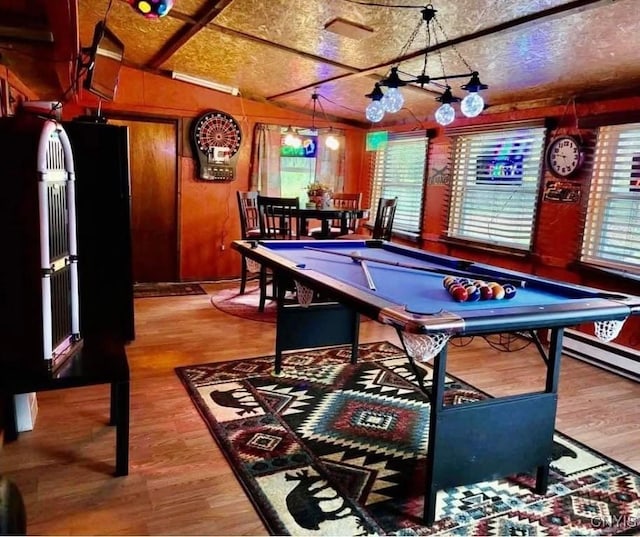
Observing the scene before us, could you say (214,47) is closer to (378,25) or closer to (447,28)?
(378,25)

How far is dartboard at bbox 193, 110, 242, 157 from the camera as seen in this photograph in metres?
6.00

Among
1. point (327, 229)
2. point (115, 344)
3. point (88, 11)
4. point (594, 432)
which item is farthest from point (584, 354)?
point (88, 11)

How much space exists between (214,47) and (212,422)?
11.3 ft

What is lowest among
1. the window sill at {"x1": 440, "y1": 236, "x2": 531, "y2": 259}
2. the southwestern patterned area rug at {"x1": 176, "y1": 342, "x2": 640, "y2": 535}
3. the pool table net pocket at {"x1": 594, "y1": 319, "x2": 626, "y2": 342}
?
the southwestern patterned area rug at {"x1": 176, "y1": 342, "x2": 640, "y2": 535}

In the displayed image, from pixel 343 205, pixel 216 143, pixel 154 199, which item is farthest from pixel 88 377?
pixel 216 143

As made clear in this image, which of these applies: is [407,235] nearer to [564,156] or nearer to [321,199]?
[321,199]

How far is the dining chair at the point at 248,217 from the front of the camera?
5.43 m

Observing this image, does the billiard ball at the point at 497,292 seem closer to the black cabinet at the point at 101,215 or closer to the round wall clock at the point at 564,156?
the black cabinet at the point at 101,215

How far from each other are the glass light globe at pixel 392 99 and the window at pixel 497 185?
1.97 metres

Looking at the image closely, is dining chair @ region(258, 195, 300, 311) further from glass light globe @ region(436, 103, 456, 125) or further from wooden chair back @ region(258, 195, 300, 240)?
glass light globe @ region(436, 103, 456, 125)

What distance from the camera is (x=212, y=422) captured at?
2.79 metres

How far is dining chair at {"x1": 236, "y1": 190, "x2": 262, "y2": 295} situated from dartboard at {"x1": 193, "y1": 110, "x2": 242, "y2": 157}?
0.89 m

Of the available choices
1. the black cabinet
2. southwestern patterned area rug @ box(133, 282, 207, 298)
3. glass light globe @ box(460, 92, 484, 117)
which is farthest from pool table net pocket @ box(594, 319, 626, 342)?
southwestern patterned area rug @ box(133, 282, 207, 298)

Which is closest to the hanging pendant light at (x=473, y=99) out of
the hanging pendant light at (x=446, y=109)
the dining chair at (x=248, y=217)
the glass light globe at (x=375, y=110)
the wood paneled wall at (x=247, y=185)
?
the hanging pendant light at (x=446, y=109)
